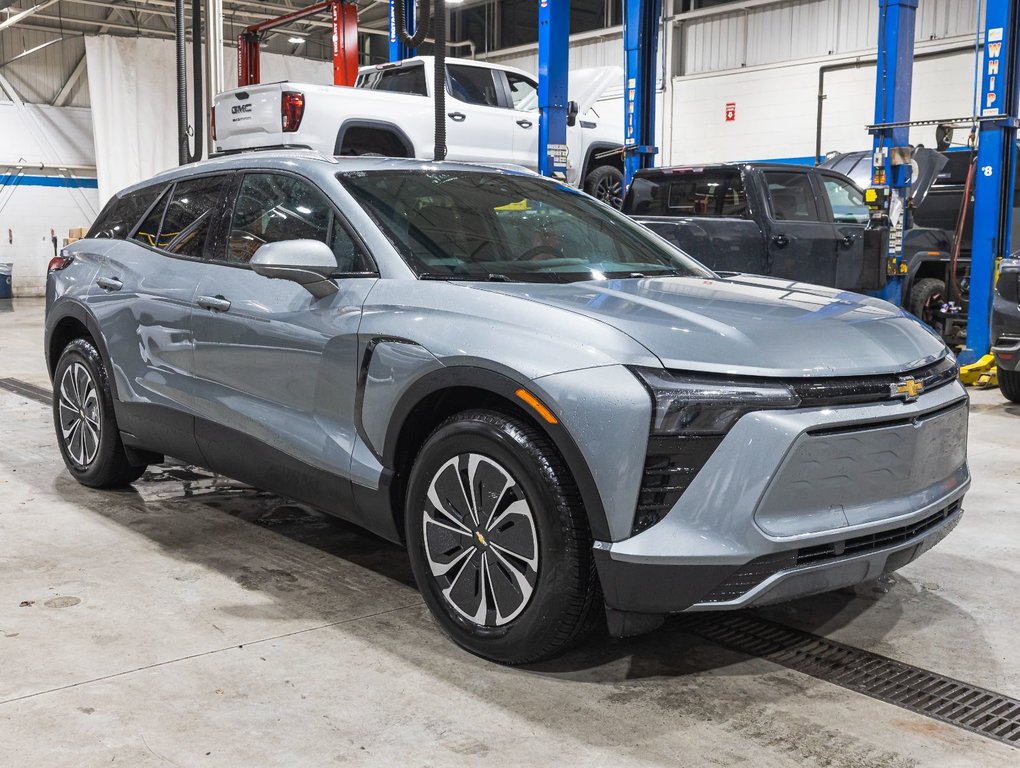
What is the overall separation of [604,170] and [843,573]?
10.1m

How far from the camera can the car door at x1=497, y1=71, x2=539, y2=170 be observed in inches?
435

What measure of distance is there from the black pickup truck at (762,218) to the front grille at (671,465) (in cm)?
645

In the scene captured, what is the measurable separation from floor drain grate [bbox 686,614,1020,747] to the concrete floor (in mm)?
69

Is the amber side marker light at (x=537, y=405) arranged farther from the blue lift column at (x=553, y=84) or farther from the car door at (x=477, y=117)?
the car door at (x=477, y=117)

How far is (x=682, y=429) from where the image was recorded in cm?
261

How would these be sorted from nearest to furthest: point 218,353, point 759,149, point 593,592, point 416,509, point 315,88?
point 593,592 < point 416,509 < point 218,353 < point 315,88 < point 759,149

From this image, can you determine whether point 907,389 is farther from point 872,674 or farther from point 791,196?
point 791,196

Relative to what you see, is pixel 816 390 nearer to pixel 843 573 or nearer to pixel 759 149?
pixel 843 573

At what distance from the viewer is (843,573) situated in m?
2.78

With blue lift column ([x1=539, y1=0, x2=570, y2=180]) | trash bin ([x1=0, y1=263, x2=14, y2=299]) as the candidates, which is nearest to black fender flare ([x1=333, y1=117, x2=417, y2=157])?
blue lift column ([x1=539, y1=0, x2=570, y2=180])

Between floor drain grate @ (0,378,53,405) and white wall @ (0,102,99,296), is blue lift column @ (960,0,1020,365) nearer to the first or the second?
floor drain grate @ (0,378,53,405)

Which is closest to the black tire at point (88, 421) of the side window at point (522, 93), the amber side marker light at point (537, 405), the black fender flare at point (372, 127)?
the amber side marker light at point (537, 405)

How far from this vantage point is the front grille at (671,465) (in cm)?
262

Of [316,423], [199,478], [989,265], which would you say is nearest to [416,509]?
[316,423]
